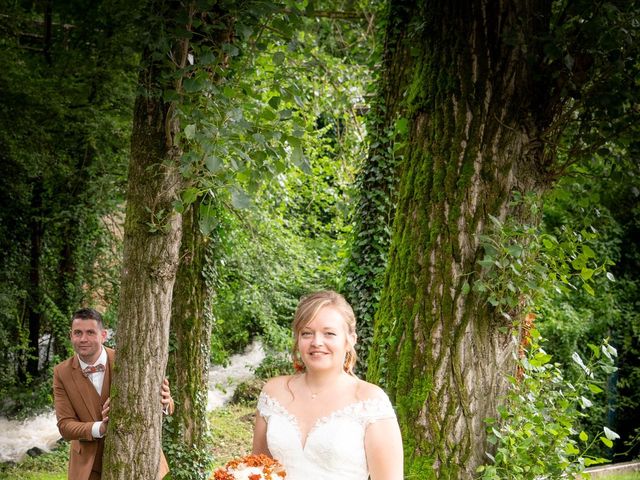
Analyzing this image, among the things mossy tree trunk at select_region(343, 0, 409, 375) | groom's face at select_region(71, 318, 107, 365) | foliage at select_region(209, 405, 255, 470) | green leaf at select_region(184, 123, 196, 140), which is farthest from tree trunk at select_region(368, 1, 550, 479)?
foliage at select_region(209, 405, 255, 470)

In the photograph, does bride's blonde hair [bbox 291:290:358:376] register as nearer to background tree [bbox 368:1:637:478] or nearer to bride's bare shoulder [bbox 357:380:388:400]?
bride's bare shoulder [bbox 357:380:388:400]

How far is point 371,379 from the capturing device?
415 centimetres

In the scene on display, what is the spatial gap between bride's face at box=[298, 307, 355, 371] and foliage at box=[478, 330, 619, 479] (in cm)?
113

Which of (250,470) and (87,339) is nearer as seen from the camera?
(250,470)

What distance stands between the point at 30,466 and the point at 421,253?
8306mm

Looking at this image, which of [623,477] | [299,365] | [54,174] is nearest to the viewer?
[299,365]

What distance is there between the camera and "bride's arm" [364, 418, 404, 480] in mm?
2926

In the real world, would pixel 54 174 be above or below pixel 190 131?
below

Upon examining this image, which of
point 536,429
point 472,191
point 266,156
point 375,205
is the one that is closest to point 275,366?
point 375,205

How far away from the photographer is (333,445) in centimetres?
295

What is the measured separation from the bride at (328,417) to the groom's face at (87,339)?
7.29ft

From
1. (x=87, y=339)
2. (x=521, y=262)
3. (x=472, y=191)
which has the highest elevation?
(x=472, y=191)

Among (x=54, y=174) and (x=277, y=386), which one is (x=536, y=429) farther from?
(x=54, y=174)

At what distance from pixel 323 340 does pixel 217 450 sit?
30.1 feet
